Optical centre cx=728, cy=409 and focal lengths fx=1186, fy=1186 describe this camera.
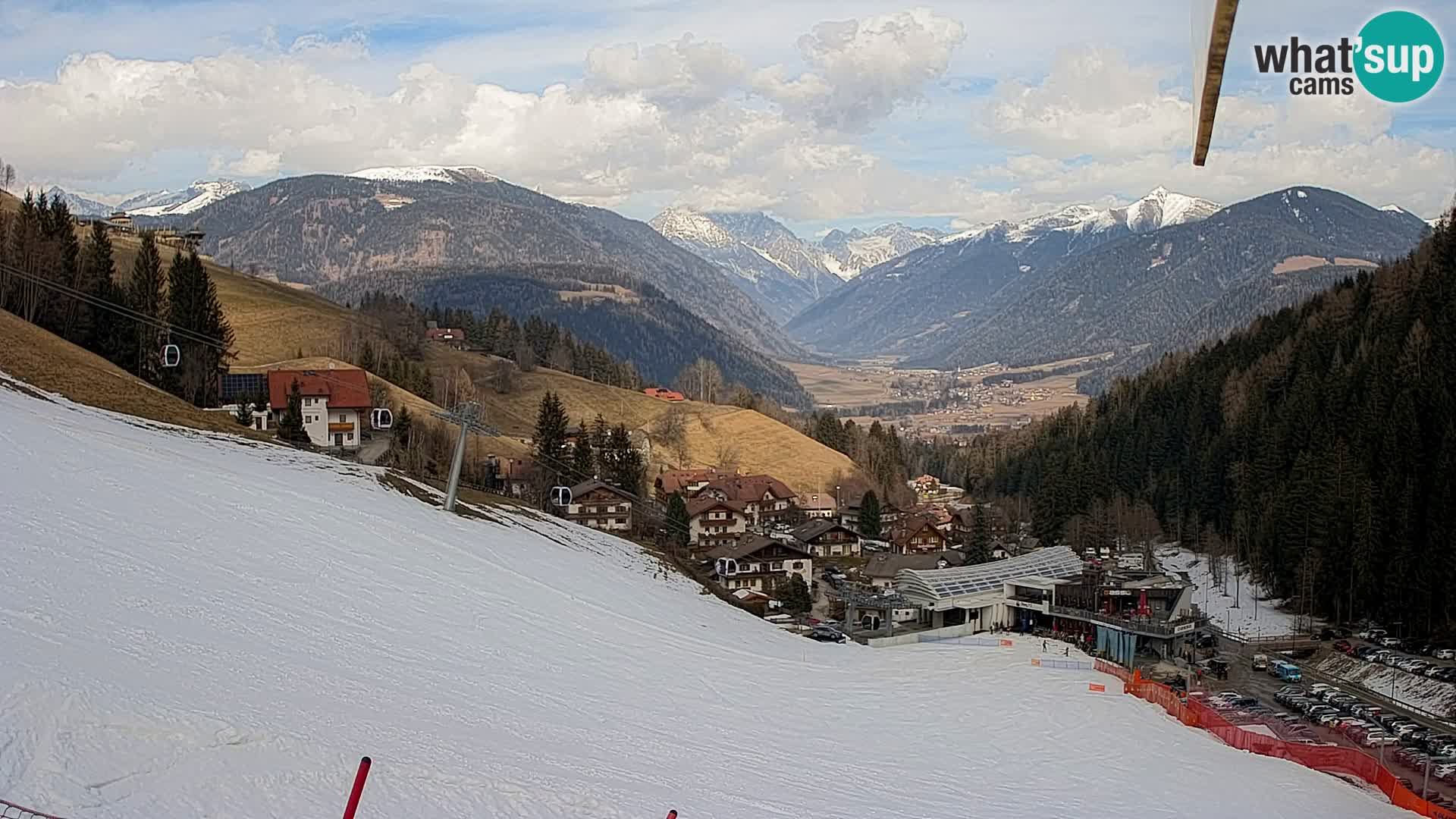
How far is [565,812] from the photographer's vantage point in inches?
527

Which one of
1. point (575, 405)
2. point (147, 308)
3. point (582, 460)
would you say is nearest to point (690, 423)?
point (575, 405)

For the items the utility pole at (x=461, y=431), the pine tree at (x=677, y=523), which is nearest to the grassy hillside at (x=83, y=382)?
the utility pole at (x=461, y=431)

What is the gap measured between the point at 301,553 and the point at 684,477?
64.4 meters

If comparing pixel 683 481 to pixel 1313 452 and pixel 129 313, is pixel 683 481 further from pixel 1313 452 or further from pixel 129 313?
pixel 1313 452

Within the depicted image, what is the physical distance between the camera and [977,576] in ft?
176

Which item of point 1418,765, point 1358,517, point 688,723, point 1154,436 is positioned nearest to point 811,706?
point 688,723

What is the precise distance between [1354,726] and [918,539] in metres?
43.4

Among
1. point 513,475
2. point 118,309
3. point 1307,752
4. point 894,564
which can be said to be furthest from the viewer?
point 513,475

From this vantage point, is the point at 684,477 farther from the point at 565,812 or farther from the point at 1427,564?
the point at 565,812

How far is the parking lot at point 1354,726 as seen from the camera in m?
29.2

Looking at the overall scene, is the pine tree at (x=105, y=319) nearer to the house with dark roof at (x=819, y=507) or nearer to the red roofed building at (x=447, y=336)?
the house with dark roof at (x=819, y=507)

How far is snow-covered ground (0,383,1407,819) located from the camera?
12914mm

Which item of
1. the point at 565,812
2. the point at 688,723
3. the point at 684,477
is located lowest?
the point at 684,477

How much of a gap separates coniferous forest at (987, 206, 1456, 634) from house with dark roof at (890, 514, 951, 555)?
12.2 metres
